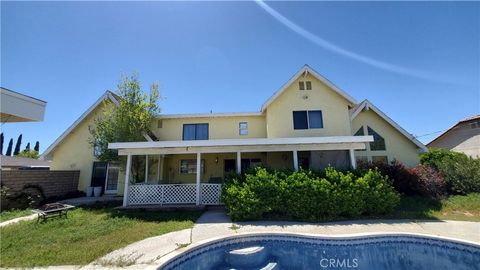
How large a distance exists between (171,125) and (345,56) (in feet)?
45.2

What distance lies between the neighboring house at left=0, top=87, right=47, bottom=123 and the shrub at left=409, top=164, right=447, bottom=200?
18362 millimetres

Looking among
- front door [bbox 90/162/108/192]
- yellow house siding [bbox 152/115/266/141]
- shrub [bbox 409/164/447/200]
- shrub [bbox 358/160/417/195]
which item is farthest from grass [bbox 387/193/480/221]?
front door [bbox 90/162/108/192]

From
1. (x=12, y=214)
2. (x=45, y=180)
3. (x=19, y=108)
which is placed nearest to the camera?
(x=19, y=108)

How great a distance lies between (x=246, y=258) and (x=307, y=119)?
12066 mm

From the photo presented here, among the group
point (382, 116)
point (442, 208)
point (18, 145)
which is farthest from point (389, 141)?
point (18, 145)

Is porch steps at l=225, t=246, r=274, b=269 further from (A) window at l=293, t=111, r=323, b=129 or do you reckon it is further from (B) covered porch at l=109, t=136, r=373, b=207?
(A) window at l=293, t=111, r=323, b=129

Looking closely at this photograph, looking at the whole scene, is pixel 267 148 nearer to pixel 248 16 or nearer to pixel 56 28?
pixel 248 16

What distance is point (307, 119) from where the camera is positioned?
54.1 ft

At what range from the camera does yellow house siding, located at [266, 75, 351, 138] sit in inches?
640

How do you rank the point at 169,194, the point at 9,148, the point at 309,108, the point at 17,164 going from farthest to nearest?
the point at 9,148 < the point at 17,164 < the point at 309,108 < the point at 169,194

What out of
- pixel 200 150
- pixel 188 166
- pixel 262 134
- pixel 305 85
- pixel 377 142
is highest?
pixel 305 85

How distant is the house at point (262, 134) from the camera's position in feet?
53.4

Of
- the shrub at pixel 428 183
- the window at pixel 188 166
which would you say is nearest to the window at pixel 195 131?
the window at pixel 188 166

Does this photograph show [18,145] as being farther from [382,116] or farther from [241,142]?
[382,116]
